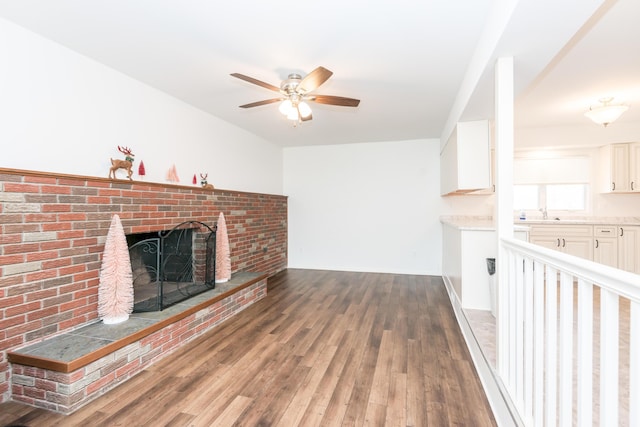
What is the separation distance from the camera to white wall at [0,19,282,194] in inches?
84.9

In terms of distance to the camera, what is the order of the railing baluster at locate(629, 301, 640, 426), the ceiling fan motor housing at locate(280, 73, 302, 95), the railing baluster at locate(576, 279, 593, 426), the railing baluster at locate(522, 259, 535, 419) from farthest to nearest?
1. the ceiling fan motor housing at locate(280, 73, 302, 95)
2. the railing baluster at locate(522, 259, 535, 419)
3. the railing baluster at locate(576, 279, 593, 426)
4. the railing baluster at locate(629, 301, 640, 426)

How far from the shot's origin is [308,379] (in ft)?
7.48

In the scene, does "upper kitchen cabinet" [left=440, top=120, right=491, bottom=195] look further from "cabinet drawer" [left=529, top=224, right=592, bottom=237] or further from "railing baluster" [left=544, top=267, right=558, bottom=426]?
"railing baluster" [left=544, top=267, right=558, bottom=426]

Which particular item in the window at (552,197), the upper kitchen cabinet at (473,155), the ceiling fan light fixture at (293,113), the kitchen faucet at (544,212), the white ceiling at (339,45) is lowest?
the kitchen faucet at (544,212)

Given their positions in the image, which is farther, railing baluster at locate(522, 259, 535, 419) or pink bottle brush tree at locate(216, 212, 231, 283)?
pink bottle brush tree at locate(216, 212, 231, 283)

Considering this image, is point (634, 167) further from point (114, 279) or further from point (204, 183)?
point (114, 279)

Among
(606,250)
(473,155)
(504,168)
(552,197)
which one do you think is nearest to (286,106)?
(504,168)

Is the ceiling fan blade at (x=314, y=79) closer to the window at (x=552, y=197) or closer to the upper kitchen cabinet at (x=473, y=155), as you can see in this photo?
the upper kitchen cabinet at (x=473, y=155)

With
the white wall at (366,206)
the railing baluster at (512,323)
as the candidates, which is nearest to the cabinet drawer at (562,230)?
the white wall at (366,206)

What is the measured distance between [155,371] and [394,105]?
3658 millimetres

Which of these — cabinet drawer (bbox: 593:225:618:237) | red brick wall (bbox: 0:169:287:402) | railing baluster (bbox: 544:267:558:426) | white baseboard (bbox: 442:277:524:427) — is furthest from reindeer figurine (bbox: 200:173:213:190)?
cabinet drawer (bbox: 593:225:618:237)

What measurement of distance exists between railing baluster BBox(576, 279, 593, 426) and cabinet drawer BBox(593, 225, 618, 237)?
190 inches

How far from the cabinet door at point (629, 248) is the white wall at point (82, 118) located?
19.8ft

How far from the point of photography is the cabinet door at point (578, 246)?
4707 mm
